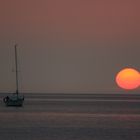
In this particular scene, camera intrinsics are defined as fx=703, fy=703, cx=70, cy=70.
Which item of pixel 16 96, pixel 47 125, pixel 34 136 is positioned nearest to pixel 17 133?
pixel 34 136

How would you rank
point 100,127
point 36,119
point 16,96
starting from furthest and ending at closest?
point 16,96 → point 36,119 → point 100,127

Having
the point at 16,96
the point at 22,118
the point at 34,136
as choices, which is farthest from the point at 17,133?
the point at 16,96

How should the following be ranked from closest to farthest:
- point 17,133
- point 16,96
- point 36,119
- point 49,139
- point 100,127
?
1. point 49,139
2. point 17,133
3. point 100,127
4. point 36,119
5. point 16,96

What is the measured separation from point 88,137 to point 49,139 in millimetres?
3029

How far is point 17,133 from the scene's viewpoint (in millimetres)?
43094

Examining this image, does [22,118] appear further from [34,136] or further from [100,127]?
[34,136]

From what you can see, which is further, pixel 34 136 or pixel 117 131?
pixel 117 131

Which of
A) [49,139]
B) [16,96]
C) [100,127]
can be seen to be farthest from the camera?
[16,96]

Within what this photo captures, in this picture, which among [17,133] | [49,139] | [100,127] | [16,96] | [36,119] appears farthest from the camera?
[16,96]

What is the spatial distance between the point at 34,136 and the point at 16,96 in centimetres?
3950

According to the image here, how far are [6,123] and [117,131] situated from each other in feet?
31.4

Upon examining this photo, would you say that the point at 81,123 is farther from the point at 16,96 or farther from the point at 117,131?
the point at 16,96

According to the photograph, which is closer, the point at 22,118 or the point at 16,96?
the point at 22,118

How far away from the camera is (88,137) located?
41.5 metres
